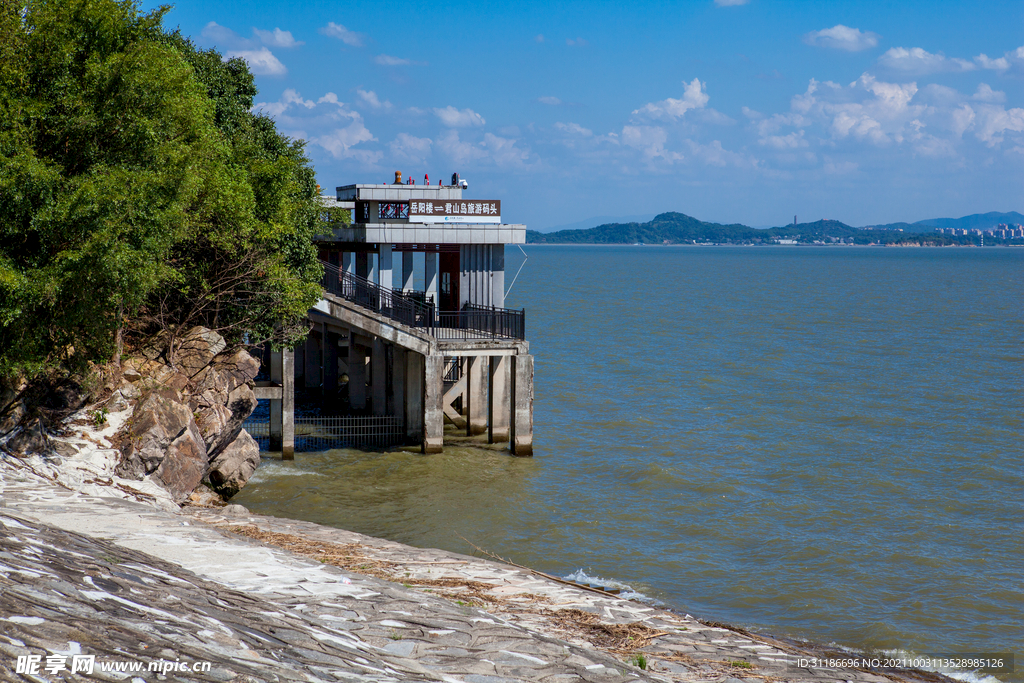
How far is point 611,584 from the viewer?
1692 centimetres

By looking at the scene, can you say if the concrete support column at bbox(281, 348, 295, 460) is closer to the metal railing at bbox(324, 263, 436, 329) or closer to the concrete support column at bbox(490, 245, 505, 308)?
the metal railing at bbox(324, 263, 436, 329)

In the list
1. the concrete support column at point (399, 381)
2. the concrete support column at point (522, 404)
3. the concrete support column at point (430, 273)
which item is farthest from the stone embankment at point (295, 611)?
the concrete support column at point (430, 273)

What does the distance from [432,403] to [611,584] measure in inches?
379

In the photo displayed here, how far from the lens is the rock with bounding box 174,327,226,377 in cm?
1991

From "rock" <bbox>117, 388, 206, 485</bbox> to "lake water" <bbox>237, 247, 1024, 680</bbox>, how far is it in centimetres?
392

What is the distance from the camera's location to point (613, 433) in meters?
30.4

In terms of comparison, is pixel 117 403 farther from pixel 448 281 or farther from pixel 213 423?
pixel 448 281

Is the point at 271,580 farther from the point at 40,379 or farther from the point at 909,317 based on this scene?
the point at 909,317

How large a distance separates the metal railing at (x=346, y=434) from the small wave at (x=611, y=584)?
35.0ft

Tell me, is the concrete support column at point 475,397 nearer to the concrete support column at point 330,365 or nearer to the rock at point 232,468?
the concrete support column at point 330,365

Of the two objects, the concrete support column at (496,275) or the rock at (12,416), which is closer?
the rock at (12,416)

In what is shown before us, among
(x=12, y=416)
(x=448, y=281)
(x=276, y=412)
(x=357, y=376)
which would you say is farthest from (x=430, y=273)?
(x=12, y=416)

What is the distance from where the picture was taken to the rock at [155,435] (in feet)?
51.4

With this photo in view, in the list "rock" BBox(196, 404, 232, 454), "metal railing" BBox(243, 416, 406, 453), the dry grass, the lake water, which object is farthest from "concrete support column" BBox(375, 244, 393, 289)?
the dry grass
